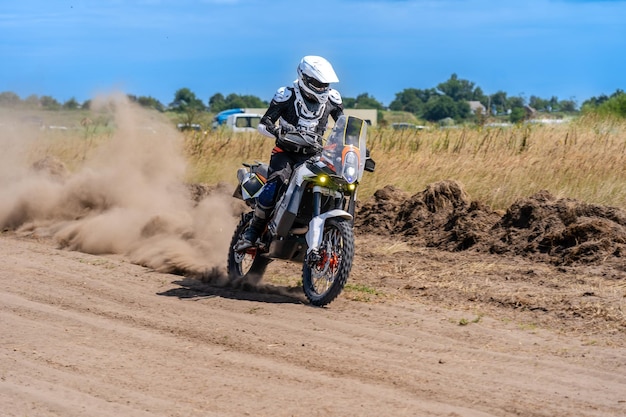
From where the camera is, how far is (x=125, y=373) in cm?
636

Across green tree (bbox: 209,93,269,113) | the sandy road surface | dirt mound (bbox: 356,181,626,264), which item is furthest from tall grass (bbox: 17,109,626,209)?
green tree (bbox: 209,93,269,113)

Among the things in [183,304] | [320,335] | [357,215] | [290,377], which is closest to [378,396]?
[290,377]

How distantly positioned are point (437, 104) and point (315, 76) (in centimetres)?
4503

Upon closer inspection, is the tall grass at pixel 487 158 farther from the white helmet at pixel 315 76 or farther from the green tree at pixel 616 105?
the green tree at pixel 616 105

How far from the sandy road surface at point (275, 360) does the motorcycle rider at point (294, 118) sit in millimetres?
1073

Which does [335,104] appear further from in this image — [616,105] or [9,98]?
[616,105]

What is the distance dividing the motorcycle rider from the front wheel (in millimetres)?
897

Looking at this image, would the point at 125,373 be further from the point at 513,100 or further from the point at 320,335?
the point at 513,100

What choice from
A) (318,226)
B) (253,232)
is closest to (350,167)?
(318,226)

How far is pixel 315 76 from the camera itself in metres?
9.17

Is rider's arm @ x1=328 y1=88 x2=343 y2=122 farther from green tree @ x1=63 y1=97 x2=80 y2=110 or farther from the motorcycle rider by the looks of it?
green tree @ x1=63 y1=97 x2=80 y2=110

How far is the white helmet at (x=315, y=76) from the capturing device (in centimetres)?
916

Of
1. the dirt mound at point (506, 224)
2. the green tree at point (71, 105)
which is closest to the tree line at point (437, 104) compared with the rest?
the green tree at point (71, 105)

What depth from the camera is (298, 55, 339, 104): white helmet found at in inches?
361
